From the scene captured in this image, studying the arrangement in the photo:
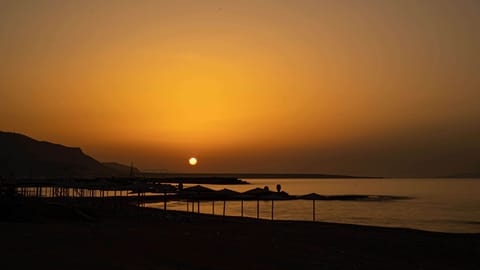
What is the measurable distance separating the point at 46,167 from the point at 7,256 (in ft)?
488

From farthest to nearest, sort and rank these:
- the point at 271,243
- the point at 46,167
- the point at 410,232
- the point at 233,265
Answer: the point at 46,167, the point at 410,232, the point at 271,243, the point at 233,265

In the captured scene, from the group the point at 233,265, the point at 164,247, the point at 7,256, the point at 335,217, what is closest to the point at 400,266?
the point at 233,265

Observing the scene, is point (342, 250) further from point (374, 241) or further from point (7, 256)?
point (7, 256)

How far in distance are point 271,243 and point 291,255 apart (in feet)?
9.67

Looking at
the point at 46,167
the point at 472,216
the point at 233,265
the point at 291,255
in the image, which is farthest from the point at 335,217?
the point at 46,167

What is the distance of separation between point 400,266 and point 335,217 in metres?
34.3

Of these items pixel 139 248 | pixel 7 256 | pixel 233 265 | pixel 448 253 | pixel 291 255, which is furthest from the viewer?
pixel 448 253

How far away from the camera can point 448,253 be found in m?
23.2

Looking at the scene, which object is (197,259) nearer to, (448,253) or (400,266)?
(400,266)

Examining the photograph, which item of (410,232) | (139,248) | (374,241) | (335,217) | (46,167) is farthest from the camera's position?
(46,167)

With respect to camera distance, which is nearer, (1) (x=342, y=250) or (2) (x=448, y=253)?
(1) (x=342, y=250)

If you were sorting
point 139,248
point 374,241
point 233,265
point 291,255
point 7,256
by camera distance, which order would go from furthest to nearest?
point 374,241 < point 291,255 < point 139,248 < point 233,265 < point 7,256

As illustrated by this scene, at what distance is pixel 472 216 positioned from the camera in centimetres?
5425

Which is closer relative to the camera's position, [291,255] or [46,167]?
[291,255]
